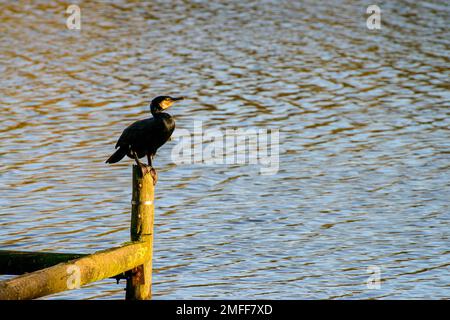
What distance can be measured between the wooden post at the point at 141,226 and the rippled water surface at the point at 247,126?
1011 millimetres

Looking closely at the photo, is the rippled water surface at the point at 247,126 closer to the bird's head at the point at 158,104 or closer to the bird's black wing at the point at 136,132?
the bird's black wing at the point at 136,132

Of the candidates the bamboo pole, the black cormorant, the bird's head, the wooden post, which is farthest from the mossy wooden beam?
the bird's head

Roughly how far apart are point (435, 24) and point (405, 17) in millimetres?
997

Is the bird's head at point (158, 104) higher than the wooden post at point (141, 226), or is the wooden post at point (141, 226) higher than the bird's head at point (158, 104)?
the bird's head at point (158, 104)

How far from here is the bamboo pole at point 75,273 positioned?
20.3 ft

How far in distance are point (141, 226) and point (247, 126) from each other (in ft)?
24.2

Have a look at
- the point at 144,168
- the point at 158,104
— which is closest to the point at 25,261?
the point at 144,168

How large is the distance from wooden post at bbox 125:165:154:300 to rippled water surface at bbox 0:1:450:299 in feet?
3.32

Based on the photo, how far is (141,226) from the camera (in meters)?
7.70

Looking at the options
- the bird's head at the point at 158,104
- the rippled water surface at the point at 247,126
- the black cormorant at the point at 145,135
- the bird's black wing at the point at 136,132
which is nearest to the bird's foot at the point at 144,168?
the black cormorant at the point at 145,135

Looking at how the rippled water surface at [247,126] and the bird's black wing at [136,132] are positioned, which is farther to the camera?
the rippled water surface at [247,126]

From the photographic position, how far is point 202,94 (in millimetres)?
17016
